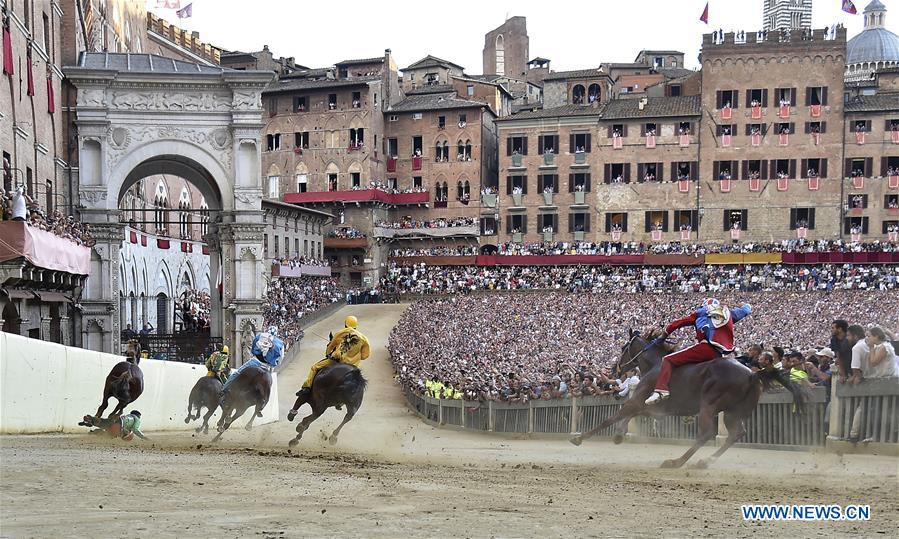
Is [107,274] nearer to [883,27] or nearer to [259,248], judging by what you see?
[259,248]

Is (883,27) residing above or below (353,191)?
above

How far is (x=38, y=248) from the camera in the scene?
24.6m

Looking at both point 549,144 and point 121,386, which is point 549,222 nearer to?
point 549,144

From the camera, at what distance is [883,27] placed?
386 feet

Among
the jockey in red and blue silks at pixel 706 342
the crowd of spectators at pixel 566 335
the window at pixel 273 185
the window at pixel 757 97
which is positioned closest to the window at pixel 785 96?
the window at pixel 757 97

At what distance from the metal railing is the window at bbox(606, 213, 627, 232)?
4952 cm

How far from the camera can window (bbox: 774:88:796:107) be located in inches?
2685

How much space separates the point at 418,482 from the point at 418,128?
6404 cm

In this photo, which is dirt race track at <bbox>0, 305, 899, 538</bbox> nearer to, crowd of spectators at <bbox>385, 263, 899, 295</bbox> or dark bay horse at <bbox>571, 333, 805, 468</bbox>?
dark bay horse at <bbox>571, 333, 805, 468</bbox>

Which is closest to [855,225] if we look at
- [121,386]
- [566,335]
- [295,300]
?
[566,335]

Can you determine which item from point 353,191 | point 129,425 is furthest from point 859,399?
point 353,191

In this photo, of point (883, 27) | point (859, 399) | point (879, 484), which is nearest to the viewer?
point (879, 484)

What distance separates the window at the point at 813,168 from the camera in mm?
67688

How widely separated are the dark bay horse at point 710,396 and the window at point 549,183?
56519 millimetres
